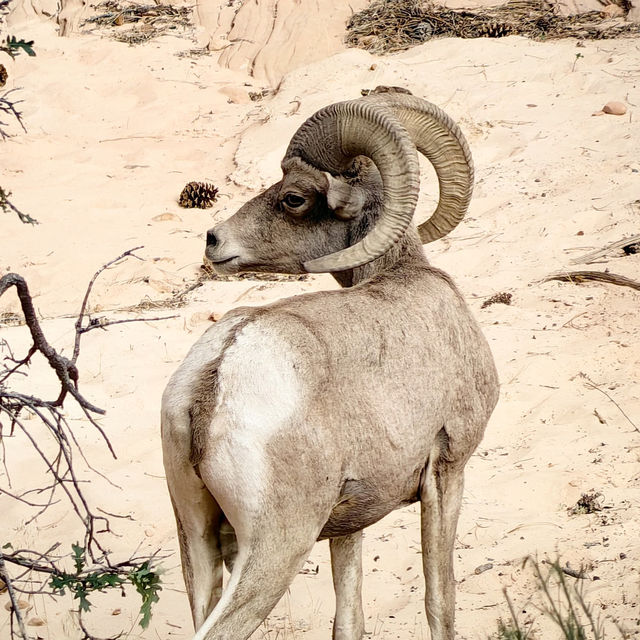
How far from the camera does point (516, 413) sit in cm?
773

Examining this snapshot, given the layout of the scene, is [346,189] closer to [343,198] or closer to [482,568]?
[343,198]

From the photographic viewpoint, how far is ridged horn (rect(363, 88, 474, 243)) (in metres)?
5.30

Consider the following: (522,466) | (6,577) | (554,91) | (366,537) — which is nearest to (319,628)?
(366,537)

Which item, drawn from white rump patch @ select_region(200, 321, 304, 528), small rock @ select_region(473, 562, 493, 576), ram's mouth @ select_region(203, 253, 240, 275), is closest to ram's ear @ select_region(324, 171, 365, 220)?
ram's mouth @ select_region(203, 253, 240, 275)

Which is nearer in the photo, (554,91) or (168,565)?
(168,565)

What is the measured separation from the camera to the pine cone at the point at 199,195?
12.7m

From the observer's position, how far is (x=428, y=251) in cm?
1061

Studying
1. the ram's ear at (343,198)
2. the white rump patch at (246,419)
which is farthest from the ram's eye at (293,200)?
the white rump patch at (246,419)

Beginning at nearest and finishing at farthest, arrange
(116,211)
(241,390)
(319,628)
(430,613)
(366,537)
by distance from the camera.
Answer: (241,390) < (430,613) < (319,628) < (366,537) < (116,211)

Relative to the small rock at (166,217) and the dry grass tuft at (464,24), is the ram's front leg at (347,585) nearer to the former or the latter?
the small rock at (166,217)

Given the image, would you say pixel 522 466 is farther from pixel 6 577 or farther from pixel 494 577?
pixel 6 577

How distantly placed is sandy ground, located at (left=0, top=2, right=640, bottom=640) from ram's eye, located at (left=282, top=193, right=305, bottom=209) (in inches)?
95.0

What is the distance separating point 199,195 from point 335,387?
355 inches

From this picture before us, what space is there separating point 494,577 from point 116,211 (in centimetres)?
839
